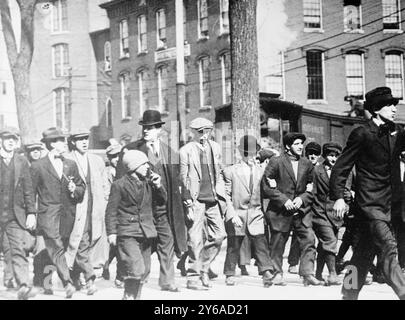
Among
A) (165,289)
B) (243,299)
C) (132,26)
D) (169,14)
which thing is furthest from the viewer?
(132,26)

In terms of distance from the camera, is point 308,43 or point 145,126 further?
point 308,43

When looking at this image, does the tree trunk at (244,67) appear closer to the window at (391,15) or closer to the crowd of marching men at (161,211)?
the crowd of marching men at (161,211)

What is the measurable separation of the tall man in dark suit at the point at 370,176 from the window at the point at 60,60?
19.5 meters

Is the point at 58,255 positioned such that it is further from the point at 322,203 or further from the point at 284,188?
the point at 322,203

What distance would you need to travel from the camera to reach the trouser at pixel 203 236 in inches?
268

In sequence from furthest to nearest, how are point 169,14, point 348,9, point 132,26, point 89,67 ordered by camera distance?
point 89,67 → point 132,26 → point 169,14 → point 348,9

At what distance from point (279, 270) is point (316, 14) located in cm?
1289

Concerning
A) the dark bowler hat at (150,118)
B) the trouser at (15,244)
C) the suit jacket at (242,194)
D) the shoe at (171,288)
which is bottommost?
the shoe at (171,288)

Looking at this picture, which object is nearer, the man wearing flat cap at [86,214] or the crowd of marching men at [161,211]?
the crowd of marching men at [161,211]

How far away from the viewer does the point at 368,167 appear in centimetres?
514

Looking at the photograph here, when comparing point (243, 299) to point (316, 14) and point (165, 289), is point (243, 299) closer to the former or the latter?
point (165, 289)

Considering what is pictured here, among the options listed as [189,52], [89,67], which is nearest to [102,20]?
[89,67]

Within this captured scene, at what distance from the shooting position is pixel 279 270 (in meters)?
6.84

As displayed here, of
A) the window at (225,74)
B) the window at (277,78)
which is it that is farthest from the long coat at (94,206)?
the window at (225,74)
